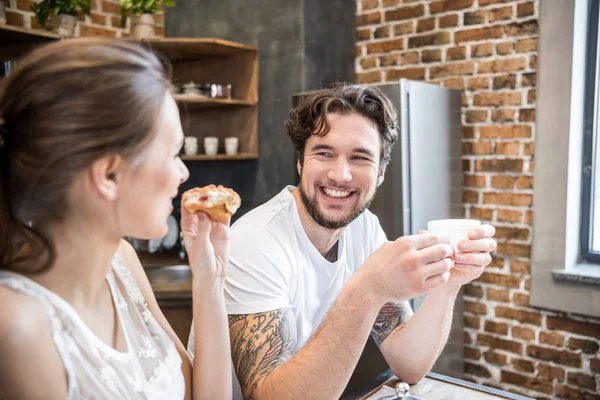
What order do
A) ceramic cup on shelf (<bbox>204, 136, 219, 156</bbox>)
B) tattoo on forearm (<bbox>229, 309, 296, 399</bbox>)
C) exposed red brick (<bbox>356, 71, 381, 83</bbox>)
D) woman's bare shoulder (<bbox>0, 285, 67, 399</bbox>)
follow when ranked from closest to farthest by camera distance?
woman's bare shoulder (<bbox>0, 285, 67, 399</bbox>), tattoo on forearm (<bbox>229, 309, 296, 399</bbox>), ceramic cup on shelf (<bbox>204, 136, 219, 156</bbox>), exposed red brick (<bbox>356, 71, 381, 83</bbox>)

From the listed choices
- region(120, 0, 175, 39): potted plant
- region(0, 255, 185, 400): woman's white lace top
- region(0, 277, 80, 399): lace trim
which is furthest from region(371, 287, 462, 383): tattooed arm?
region(120, 0, 175, 39): potted plant

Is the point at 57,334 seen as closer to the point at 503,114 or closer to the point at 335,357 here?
the point at 335,357

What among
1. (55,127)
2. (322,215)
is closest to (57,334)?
(55,127)

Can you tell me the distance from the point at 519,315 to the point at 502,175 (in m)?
0.77

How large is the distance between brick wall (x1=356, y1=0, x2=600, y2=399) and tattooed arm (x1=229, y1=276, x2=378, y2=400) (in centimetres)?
185

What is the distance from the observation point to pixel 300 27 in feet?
9.86

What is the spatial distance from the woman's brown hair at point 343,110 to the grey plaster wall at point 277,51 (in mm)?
1286

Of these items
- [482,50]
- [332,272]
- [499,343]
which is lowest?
[499,343]

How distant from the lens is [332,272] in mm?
1663

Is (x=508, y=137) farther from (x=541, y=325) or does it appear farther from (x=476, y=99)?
(x=541, y=325)

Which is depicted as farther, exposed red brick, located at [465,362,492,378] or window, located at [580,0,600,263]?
exposed red brick, located at [465,362,492,378]

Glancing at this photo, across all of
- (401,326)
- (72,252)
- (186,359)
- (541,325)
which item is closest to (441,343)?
(401,326)

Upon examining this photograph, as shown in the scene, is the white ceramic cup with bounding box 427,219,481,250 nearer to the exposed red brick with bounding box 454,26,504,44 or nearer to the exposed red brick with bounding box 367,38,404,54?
the exposed red brick with bounding box 454,26,504,44

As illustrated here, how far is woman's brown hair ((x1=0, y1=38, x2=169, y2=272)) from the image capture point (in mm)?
785
